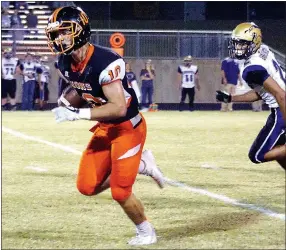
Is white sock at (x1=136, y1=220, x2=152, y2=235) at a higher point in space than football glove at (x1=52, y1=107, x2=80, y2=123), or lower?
lower

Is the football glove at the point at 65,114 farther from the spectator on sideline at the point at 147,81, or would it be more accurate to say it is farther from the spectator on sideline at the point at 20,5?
the spectator on sideline at the point at 20,5

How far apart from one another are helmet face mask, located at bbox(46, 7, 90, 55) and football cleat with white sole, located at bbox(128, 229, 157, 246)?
126 centimetres

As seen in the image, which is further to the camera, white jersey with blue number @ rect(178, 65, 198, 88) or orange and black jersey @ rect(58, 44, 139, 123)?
white jersey with blue number @ rect(178, 65, 198, 88)

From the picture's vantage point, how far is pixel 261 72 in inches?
231

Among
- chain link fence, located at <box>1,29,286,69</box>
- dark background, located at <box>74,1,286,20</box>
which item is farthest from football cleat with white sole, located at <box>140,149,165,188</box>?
dark background, located at <box>74,1,286,20</box>

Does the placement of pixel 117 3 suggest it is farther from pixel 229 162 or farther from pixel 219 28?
pixel 229 162

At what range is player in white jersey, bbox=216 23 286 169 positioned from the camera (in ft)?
19.3

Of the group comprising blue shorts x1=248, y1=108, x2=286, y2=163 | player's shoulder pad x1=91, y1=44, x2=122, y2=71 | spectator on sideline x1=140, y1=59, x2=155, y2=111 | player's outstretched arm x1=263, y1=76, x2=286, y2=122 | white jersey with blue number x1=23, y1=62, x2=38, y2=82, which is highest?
player's shoulder pad x1=91, y1=44, x2=122, y2=71

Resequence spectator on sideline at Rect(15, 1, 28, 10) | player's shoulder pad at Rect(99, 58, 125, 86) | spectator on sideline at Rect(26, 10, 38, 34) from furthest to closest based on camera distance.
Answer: spectator on sideline at Rect(15, 1, 28, 10) → spectator on sideline at Rect(26, 10, 38, 34) → player's shoulder pad at Rect(99, 58, 125, 86)

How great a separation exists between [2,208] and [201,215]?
1.62 metres

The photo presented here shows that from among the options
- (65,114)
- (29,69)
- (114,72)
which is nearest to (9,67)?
(29,69)

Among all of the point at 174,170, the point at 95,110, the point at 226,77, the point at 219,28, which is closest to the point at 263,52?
the point at 95,110

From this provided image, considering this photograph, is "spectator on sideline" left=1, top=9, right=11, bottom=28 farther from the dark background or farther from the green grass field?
the green grass field

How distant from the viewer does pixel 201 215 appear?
6.28 meters
